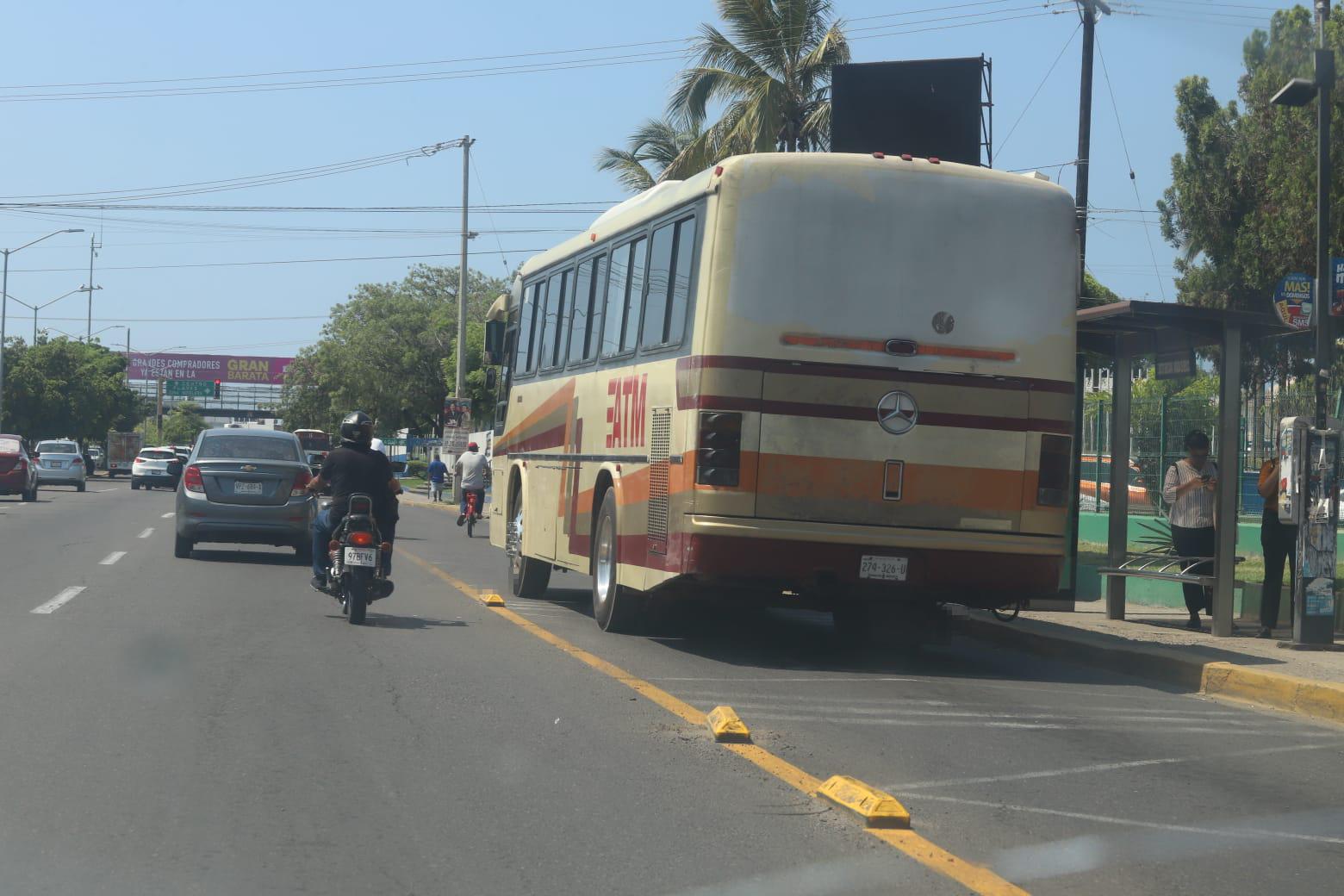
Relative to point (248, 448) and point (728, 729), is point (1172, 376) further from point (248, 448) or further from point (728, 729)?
point (248, 448)

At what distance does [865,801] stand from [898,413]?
4.95 metres

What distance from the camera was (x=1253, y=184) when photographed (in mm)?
32844

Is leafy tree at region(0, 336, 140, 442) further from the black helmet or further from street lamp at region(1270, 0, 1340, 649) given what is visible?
street lamp at region(1270, 0, 1340, 649)

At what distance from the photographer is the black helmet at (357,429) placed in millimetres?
12766

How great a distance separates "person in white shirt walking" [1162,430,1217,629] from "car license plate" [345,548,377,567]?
292 inches

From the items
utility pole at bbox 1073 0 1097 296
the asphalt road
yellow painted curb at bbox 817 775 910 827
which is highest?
utility pole at bbox 1073 0 1097 296

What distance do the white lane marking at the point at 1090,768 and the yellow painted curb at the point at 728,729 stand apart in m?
1.08

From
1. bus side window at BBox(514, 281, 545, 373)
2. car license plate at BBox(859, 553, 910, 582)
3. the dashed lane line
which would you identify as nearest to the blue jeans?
the dashed lane line

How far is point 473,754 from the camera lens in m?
7.40

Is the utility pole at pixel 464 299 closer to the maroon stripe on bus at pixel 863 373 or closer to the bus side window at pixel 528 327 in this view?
the bus side window at pixel 528 327

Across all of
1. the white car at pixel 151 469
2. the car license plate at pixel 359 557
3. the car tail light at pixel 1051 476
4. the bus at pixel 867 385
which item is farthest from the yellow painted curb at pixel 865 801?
the white car at pixel 151 469

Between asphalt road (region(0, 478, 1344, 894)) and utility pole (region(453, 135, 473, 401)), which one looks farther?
utility pole (region(453, 135, 473, 401))

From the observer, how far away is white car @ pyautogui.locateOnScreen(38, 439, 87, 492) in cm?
5025

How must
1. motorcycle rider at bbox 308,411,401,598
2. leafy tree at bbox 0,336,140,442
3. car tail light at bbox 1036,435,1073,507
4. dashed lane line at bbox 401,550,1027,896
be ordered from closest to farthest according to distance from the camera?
dashed lane line at bbox 401,550,1027,896 → car tail light at bbox 1036,435,1073,507 → motorcycle rider at bbox 308,411,401,598 → leafy tree at bbox 0,336,140,442
